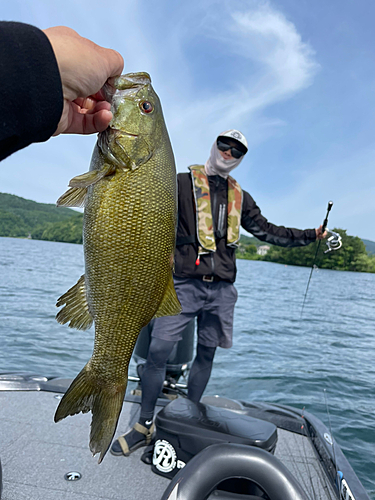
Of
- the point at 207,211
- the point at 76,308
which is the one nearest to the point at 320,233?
the point at 207,211

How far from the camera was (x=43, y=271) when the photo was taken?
25.2m

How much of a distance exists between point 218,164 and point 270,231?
95 cm

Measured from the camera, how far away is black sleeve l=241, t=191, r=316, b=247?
4035mm

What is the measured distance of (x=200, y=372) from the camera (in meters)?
3.49

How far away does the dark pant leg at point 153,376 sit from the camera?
3.16m

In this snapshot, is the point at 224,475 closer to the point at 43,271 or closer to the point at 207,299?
the point at 207,299

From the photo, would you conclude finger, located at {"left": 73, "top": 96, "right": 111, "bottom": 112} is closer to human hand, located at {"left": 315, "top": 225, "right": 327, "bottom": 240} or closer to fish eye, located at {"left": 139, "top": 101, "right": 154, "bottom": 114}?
fish eye, located at {"left": 139, "top": 101, "right": 154, "bottom": 114}

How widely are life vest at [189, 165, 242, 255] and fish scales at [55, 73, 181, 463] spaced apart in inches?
78.7

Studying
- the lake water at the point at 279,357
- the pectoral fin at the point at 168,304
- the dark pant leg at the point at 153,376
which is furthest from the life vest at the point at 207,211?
the lake water at the point at 279,357

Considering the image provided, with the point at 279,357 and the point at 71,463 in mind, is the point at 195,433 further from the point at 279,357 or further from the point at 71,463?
the point at 279,357

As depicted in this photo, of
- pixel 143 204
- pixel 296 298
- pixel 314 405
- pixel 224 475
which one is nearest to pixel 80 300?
pixel 143 204

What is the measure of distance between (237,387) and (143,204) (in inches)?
293

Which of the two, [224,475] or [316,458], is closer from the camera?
[224,475]

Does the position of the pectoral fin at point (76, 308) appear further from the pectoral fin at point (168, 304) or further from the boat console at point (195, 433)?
the boat console at point (195, 433)
